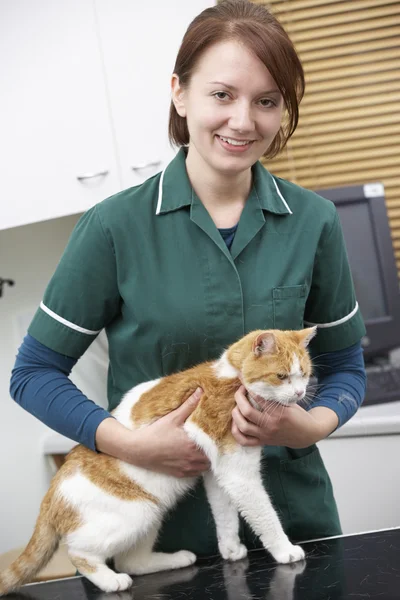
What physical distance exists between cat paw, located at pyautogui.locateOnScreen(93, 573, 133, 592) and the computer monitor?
58.0 inches

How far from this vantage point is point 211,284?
3.94 ft

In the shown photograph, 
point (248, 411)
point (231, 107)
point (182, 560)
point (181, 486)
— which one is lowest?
point (182, 560)

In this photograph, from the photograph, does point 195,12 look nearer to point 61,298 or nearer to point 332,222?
point 332,222

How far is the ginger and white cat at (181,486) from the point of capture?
3.67ft

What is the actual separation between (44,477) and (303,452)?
1.59 m

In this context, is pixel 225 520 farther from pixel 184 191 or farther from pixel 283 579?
pixel 184 191

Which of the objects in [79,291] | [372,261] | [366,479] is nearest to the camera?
[79,291]

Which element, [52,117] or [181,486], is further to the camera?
[52,117]

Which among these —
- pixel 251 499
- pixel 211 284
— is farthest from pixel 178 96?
pixel 251 499

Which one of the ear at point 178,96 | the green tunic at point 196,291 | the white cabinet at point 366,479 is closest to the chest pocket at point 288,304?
the green tunic at point 196,291

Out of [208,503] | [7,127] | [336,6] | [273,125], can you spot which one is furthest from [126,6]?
[208,503]

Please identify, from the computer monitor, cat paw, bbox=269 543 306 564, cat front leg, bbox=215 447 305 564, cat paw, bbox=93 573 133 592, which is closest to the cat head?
cat front leg, bbox=215 447 305 564

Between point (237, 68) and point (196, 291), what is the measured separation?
0.34 metres

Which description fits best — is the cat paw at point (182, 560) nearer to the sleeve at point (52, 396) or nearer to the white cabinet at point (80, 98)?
the sleeve at point (52, 396)
